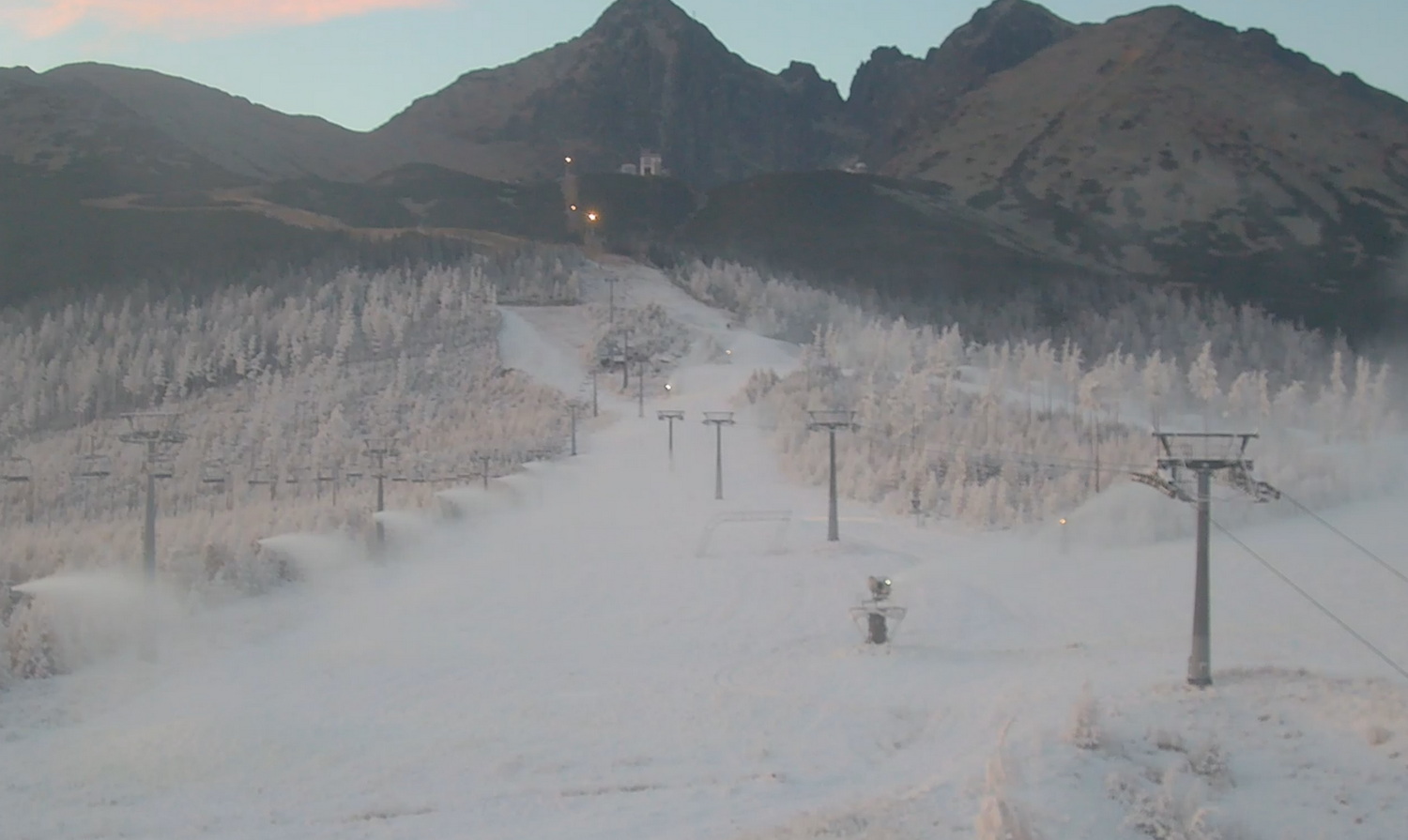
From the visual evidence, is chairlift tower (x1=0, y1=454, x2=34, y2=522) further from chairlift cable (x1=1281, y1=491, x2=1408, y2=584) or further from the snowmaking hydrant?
chairlift cable (x1=1281, y1=491, x2=1408, y2=584)

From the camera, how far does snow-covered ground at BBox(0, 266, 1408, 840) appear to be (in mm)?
15773

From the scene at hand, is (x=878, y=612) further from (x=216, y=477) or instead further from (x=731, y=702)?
(x=216, y=477)

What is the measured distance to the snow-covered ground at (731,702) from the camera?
51.8 ft

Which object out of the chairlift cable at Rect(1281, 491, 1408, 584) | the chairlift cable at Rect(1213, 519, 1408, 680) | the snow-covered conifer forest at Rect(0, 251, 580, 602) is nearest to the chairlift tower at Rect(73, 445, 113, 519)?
the snow-covered conifer forest at Rect(0, 251, 580, 602)

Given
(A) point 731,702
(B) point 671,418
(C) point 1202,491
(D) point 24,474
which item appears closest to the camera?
(A) point 731,702

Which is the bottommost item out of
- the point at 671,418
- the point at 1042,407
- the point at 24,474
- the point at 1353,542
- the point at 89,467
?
the point at 24,474

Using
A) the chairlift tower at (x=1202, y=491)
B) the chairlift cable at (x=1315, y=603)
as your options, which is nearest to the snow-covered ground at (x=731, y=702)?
the chairlift cable at (x=1315, y=603)

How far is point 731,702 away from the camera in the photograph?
74.7 feet

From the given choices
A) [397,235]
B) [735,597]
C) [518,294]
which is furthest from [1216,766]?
[397,235]

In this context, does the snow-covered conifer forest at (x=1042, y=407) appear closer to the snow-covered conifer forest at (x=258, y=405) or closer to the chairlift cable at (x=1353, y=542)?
the chairlift cable at (x=1353, y=542)

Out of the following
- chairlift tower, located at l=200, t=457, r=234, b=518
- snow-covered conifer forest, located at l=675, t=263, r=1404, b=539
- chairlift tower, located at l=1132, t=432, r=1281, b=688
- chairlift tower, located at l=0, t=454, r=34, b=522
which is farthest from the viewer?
chairlift tower, located at l=0, t=454, r=34, b=522

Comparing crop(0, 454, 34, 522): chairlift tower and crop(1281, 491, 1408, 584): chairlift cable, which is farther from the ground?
crop(1281, 491, 1408, 584): chairlift cable

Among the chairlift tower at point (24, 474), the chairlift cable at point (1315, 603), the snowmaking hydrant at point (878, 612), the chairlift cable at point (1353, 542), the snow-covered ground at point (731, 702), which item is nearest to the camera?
the snow-covered ground at point (731, 702)

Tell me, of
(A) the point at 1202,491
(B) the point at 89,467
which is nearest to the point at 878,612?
(A) the point at 1202,491
